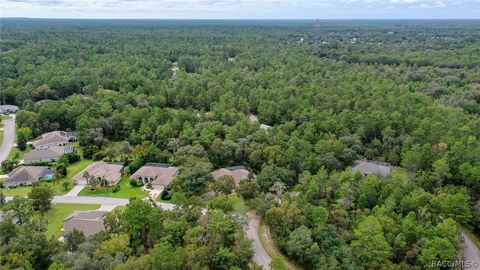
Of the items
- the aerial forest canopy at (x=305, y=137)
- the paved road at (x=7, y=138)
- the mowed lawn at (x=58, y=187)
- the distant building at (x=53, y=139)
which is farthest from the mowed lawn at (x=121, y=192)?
the paved road at (x=7, y=138)

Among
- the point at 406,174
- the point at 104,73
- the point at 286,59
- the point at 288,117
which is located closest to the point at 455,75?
the point at 286,59

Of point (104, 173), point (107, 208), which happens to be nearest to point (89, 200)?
point (107, 208)

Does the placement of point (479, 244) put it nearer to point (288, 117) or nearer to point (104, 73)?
point (288, 117)

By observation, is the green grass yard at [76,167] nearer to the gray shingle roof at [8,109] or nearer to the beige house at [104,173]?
the beige house at [104,173]

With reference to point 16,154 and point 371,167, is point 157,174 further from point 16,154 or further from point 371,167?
point 371,167

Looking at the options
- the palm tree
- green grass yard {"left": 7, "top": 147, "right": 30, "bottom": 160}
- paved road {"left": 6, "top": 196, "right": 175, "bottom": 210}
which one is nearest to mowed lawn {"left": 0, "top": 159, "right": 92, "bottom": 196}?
paved road {"left": 6, "top": 196, "right": 175, "bottom": 210}

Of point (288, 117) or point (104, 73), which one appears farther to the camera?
point (104, 73)
